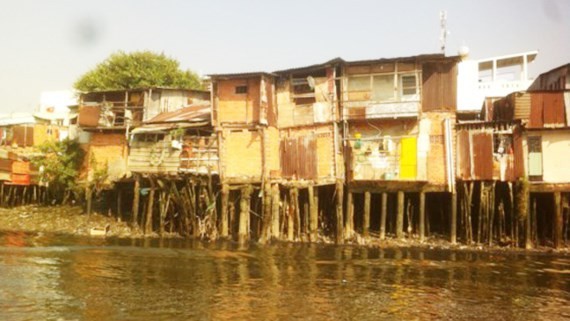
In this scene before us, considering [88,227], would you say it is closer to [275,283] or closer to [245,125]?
[245,125]

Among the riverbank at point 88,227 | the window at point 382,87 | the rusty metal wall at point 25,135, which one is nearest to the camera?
the riverbank at point 88,227

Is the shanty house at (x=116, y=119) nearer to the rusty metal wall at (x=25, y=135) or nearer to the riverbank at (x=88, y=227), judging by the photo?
the riverbank at (x=88, y=227)

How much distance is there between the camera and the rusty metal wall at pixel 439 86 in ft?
73.3

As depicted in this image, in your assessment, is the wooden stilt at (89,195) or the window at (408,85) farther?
the wooden stilt at (89,195)

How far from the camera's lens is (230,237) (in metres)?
23.5

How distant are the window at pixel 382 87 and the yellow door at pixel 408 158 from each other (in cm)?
245

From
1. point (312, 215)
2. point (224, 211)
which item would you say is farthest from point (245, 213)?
point (312, 215)

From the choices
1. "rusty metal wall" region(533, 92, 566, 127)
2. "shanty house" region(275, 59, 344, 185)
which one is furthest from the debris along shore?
"rusty metal wall" region(533, 92, 566, 127)

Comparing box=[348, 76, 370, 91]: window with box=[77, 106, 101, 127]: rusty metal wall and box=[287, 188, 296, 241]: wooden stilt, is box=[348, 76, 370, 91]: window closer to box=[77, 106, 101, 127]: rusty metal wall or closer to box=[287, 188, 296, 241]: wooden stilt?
box=[287, 188, 296, 241]: wooden stilt

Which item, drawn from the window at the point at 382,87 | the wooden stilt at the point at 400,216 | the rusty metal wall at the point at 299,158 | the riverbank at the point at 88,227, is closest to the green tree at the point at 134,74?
the riverbank at the point at 88,227

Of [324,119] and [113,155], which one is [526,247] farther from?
[113,155]

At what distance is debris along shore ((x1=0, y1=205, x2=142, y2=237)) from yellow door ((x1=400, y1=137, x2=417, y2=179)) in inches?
589

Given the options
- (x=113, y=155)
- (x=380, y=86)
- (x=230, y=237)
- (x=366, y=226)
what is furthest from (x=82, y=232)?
(x=380, y=86)

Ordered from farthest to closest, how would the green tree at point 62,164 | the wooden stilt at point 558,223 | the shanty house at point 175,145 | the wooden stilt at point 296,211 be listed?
Answer: the green tree at point 62,164
the shanty house at point 175,145
the wooden stilt at point 296,211
the wooden stilt at point 558,223
